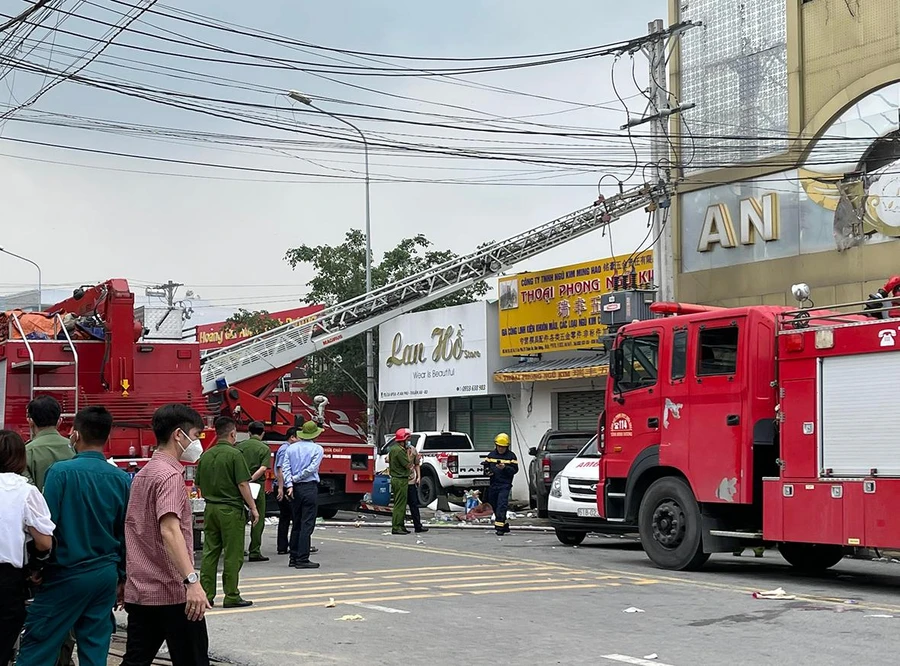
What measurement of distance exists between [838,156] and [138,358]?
13.5 meters

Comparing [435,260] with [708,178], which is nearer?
[708,178]

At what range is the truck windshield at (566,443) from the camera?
21594mm

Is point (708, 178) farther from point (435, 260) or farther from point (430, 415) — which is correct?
point (435, 260)

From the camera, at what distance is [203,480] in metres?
11.6

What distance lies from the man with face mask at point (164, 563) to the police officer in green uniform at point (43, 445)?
1.90 meters

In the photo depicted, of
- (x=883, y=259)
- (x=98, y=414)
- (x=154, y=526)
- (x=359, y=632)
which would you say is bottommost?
(x=359, y=632)

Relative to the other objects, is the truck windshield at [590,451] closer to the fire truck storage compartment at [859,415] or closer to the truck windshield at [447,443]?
the fire truck storage compartment at [859,415]

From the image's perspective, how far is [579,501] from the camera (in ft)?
57.8

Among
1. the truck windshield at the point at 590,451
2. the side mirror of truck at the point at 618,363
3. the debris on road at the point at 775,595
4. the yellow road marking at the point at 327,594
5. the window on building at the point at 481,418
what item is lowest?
the yellow road marking at the point at 327,594

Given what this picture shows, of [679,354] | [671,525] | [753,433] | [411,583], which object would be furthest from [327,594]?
[679,354]

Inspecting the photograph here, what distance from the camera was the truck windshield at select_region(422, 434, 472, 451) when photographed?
2758 cm

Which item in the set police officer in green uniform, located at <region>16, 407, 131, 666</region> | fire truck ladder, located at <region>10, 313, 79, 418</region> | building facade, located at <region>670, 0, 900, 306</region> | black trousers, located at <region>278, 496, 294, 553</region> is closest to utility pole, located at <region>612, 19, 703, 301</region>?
building facade, located at <region>670, 0, 900, 306</region>

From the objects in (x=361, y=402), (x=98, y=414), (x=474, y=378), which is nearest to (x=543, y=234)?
(x=474, y=378)

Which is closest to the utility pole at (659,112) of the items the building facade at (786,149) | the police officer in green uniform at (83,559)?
the building facade at (786,149)
